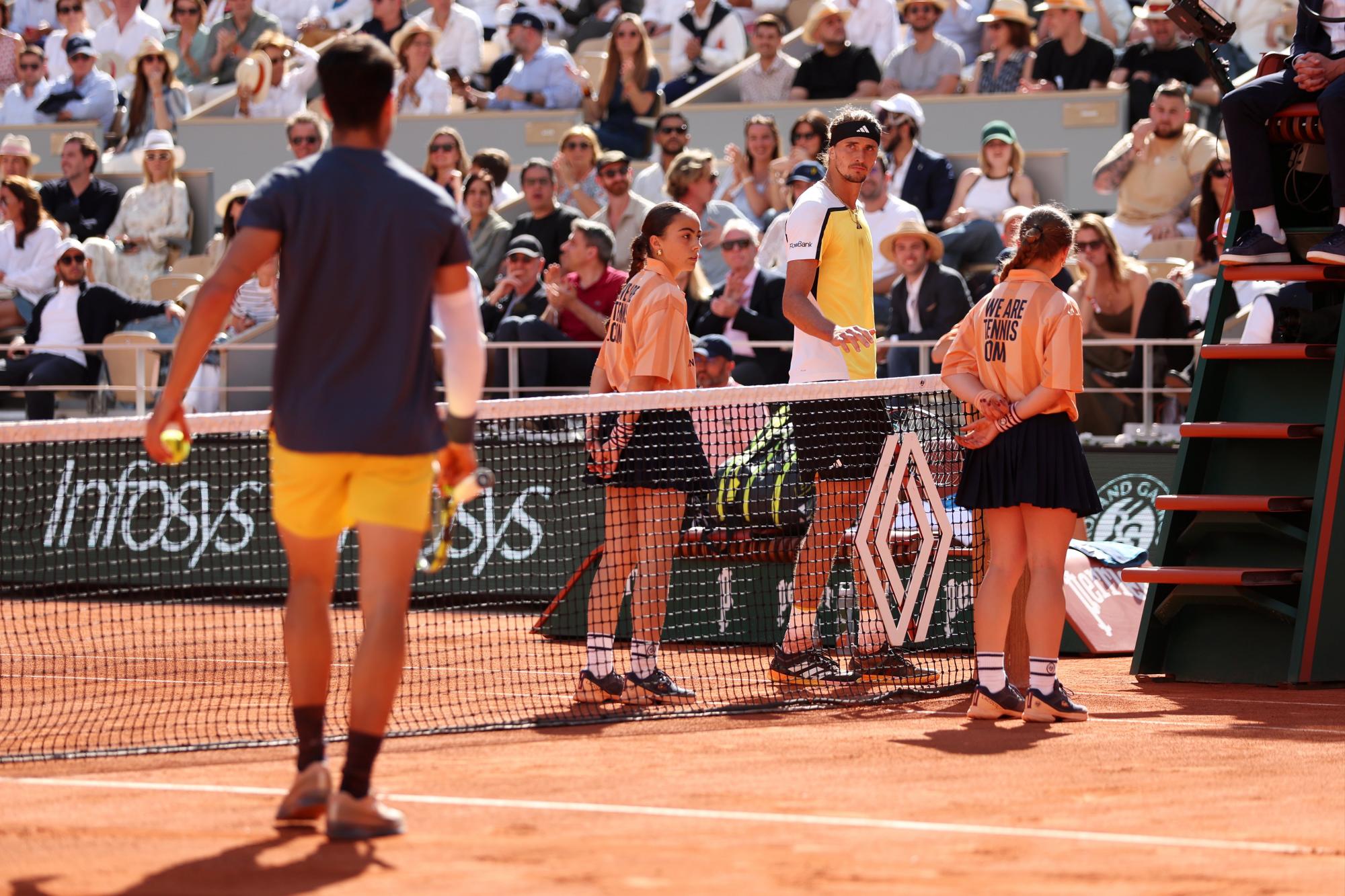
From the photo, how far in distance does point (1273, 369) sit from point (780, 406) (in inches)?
93.3

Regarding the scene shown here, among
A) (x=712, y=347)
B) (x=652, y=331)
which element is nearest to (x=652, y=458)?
(x=652, y=331)

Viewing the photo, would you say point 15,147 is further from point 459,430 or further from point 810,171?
point 459,430

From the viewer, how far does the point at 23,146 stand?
1800 centimetres

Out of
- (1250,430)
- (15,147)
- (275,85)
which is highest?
(275,85)

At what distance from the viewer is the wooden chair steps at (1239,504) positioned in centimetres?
870

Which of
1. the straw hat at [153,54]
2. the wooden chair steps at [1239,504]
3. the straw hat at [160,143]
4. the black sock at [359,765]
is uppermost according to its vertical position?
the straw hat at [153,54]

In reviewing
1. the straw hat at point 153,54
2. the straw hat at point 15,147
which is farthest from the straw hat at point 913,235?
the straw hat at point 153,54

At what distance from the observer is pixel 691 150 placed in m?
14.8

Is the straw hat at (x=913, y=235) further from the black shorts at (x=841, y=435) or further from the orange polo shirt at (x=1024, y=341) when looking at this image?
the orange polo shirt at (x=1024, y=341)

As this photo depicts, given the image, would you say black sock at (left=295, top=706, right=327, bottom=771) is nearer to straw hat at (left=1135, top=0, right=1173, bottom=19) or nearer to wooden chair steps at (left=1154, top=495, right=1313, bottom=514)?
wooden chair steps at (left=1154, top=495, right=1313, bottom=514)

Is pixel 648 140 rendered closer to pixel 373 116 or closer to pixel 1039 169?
pixel 1039 169

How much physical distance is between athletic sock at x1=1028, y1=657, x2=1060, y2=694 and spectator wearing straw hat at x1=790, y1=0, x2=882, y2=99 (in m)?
9.87

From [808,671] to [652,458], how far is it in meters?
1.27

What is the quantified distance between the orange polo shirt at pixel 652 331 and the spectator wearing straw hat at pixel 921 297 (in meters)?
4.53
